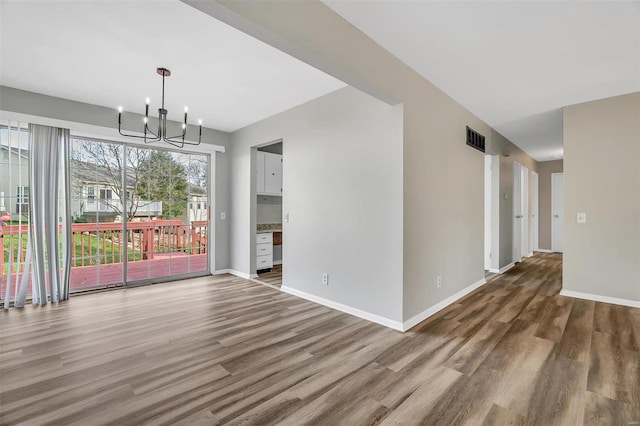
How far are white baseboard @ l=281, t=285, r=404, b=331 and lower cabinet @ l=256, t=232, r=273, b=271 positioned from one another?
1337 mm

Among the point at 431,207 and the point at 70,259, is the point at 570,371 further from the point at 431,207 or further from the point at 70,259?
the point at 70,259

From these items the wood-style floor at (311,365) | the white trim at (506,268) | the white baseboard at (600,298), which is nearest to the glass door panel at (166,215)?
the wood-style floor at (311,365)

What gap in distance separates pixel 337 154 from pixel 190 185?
9.74 ft

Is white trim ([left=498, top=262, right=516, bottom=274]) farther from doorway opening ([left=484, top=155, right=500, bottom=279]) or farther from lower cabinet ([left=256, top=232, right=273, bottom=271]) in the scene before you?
lower cabinet ([left=256, top=232, right=273, bottom=271])

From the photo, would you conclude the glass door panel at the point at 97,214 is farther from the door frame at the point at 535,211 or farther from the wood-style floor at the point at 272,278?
the door frame at the point at 535,211

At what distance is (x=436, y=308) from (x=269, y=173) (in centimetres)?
371

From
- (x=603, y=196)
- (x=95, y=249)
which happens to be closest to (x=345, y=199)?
(x=603, y=196)

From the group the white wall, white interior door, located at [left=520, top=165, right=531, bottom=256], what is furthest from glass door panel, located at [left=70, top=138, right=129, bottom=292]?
white interior door, located at [left=520, top=165, right=531, bottom=256]

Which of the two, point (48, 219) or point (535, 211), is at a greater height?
point (535, 211)

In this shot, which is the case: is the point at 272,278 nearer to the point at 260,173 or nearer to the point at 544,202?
the point at 260,173

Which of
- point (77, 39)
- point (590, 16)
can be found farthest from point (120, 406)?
point (590, 16)

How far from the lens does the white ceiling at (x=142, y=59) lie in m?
2.13

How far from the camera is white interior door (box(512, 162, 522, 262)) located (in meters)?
6.11

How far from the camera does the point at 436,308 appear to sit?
3338mm
